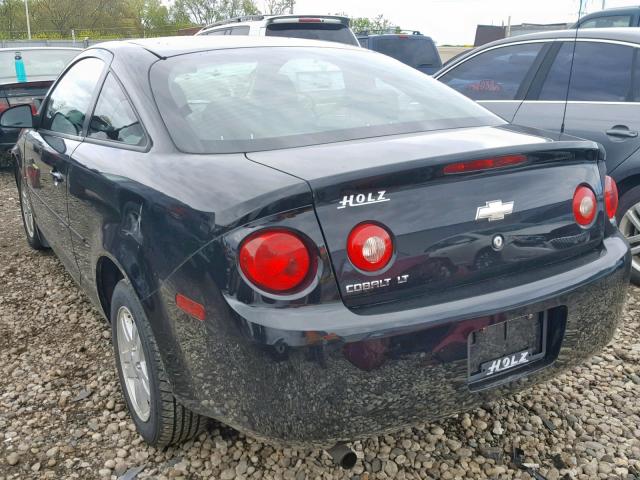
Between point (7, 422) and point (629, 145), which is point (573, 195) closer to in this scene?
point (629, 145)

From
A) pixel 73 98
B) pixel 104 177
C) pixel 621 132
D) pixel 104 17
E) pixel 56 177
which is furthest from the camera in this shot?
pixel 104 17

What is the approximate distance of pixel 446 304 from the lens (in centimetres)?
183

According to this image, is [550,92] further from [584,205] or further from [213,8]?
[213,8]

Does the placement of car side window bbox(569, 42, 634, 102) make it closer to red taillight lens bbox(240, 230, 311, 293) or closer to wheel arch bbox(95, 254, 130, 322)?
red taillight lens bbox(240, 230, 311, 293)

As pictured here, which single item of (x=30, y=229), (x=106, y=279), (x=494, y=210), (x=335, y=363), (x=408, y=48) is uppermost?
(x=408, y=48)

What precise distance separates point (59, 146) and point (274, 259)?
1.97m

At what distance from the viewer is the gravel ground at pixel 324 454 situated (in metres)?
2.34

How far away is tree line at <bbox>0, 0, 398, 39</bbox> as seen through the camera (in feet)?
143

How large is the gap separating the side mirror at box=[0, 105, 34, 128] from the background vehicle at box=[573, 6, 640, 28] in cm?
749

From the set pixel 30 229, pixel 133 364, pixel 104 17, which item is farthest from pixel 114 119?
pixel 104 17

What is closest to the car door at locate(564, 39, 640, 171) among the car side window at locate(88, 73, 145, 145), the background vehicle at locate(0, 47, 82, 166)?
the car side window at locate(88, 73, 145, 145)

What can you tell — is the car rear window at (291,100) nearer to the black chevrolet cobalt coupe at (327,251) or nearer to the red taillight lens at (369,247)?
the black chevrolet cobalt coupe at (327,251)

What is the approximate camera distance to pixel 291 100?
8.20ft

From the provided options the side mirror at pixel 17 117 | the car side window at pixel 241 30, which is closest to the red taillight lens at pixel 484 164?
the side mirror at pixel 17 117
